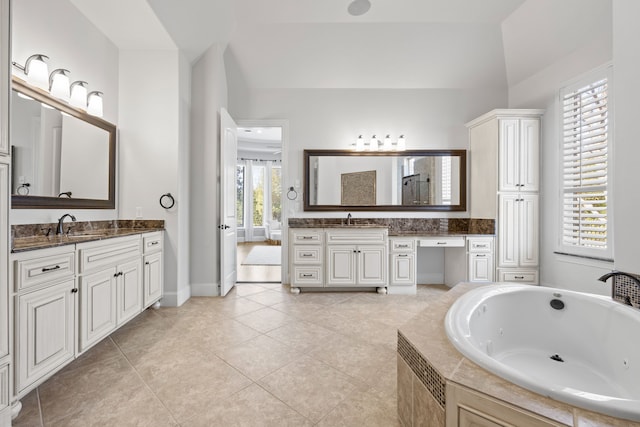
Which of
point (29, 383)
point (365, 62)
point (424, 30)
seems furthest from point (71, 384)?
point (424, 30)

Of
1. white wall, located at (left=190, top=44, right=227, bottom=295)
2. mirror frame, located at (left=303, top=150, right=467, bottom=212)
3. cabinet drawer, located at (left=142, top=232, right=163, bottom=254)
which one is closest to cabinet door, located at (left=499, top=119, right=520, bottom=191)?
mirror frame, located at (left=303, top=150, right=467, bottom=212)

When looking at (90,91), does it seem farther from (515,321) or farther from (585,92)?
(585,92)

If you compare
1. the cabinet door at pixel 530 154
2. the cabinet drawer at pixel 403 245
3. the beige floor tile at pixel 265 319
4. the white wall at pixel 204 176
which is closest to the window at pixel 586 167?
the cabinet door at pixel 530 154

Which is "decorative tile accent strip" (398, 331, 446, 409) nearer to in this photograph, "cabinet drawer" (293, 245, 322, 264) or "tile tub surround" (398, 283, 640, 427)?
"tile tub surround" (398, 283, 640, 427)

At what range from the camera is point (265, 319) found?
2.69 metres

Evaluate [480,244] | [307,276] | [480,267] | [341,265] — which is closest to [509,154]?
[480,244]

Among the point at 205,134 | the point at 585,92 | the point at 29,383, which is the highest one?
the point at 585,92

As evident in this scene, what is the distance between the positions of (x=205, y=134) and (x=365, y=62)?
88.9 inches

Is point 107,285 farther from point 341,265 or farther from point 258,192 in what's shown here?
point 258,192

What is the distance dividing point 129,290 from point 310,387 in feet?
5.62

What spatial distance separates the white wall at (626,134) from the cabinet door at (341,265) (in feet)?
7.65

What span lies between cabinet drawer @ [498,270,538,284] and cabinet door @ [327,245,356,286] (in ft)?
5.98

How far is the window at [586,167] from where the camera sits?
2725 mm

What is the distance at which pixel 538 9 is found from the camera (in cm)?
293
